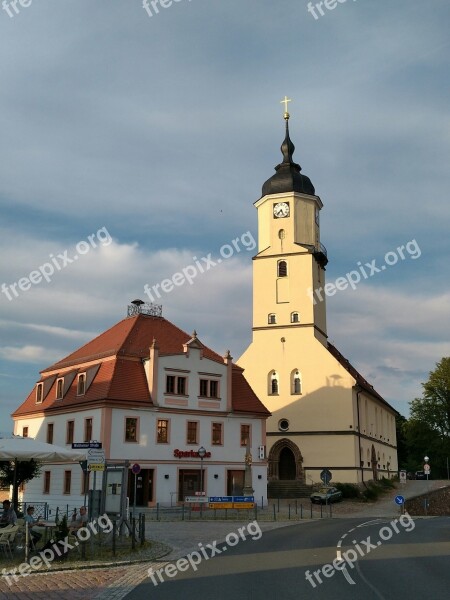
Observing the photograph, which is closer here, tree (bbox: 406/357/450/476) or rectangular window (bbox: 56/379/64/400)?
rectangular window (bbox: 56/379/64/400)

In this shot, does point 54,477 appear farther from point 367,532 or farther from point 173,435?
point 367,532

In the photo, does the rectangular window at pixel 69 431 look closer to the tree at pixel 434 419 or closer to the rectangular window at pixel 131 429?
the rectangular window at pixel 131 429

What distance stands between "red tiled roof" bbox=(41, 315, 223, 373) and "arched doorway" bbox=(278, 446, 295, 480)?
12.2 m

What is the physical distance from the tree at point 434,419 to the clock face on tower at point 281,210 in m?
30.6

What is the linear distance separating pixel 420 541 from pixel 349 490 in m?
26.8

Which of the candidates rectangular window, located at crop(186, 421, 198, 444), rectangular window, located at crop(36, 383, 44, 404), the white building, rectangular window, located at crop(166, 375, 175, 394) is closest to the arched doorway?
the white building

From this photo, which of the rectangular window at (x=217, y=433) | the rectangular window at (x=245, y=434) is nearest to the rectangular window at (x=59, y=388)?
the rectangular window at (x=217, y=433)

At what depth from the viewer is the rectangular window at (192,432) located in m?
42.5

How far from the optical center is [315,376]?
54.5 metres

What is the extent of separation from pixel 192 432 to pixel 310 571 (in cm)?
2853

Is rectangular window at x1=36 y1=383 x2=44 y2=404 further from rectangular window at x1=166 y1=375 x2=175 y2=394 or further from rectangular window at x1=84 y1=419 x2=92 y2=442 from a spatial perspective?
rectangular window at x1=166 y1=375 x2=175 y2=394

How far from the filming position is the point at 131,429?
4012 cm

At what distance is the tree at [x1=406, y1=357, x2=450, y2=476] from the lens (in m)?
73.9

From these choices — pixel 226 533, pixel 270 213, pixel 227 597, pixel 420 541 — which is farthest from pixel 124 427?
pixel 227 597
